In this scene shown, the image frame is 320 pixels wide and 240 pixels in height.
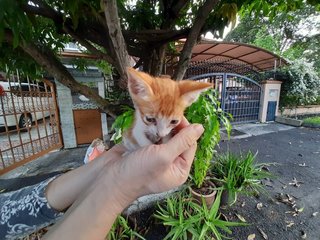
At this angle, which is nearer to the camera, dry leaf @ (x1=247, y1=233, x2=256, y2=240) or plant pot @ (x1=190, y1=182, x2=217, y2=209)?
dry leaf @ (x1=247, y1=233, x2=256, y2=240)

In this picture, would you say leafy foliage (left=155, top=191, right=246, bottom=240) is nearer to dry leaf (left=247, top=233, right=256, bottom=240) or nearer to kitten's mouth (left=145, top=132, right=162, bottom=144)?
dry leaf (left=247, top=233, right=256, bottom=240)

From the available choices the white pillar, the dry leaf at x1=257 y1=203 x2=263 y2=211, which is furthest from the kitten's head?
the white pillar

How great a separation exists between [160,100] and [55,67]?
5.72ft

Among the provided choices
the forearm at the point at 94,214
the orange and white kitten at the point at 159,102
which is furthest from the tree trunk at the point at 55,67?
the forearm at the point at 94,214

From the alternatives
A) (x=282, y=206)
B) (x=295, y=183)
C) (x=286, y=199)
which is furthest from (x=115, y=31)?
(x=295, y=183)

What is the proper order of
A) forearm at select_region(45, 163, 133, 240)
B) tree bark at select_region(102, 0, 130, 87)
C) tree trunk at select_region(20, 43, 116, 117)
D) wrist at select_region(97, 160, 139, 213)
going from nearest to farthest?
forearm at select_region(45, 163, 133, 240)
wrist at select_region(97, 160, 139, 213)
tree bark at select_region(102, 0, 130, 87)
tree trunk at select_region(20, 43, 116, 117)

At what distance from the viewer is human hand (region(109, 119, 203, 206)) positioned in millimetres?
932

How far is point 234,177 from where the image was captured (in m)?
2.73

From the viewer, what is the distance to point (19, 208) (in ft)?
4.25

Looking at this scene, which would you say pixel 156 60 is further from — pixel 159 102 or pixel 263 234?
pixel 263 234

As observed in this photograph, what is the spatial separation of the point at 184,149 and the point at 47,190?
3.43 feet

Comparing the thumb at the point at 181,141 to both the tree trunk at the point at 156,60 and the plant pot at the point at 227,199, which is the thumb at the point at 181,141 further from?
the tree trunk at the point at 156,60

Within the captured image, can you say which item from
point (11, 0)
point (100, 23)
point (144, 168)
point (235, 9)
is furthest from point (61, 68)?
point (235, 9)

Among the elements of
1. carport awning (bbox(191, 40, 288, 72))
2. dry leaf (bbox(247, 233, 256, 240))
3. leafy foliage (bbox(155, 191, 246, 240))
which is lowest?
dry leaf (bbox(247, 233, 256, 240))
